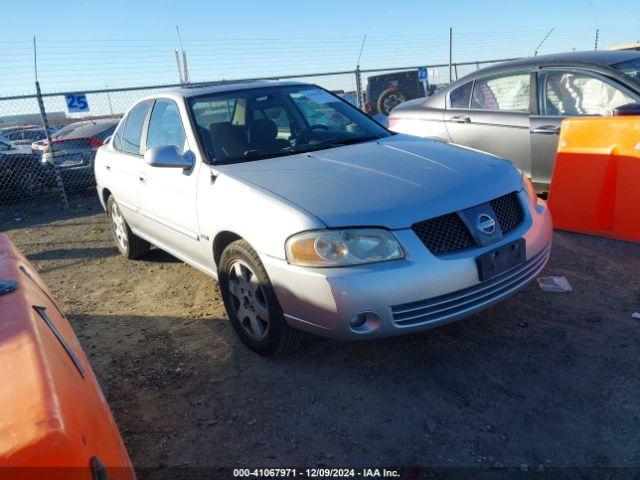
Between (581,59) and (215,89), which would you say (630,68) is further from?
(215,89)

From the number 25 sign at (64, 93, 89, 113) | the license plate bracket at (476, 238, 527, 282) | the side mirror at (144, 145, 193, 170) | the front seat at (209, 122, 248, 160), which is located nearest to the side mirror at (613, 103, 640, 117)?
the license plate bracket at (476, 238, 527, 282)

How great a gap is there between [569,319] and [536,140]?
2.67 m

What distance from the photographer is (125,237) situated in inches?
215

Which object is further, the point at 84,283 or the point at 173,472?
the point at 84,283

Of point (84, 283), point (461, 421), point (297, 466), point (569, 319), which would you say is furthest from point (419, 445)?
point (84, 283)

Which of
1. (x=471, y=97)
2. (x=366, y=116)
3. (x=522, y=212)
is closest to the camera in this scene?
(x=522, y=212)

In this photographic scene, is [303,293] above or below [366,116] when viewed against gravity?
below

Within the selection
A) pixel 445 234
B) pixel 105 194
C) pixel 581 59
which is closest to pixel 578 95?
pixel 581 59

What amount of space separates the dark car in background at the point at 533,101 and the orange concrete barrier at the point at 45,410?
15.1 ft

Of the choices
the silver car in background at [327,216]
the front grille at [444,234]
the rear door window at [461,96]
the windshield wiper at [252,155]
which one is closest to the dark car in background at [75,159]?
the silver car in background at [327,216]

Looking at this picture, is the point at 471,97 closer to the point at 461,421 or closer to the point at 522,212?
the point at 522,212

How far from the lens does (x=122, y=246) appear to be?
18.9 ft

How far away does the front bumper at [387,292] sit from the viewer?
102 inches

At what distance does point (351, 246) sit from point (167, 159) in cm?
156
